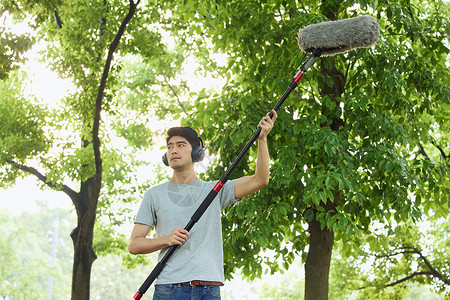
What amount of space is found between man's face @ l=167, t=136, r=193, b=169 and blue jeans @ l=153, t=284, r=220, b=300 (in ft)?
2.41

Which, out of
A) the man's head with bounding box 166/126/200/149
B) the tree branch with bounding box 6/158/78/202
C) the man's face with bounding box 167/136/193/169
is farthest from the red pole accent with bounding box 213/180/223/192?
the tree branch with bounding box 6/158/78/202

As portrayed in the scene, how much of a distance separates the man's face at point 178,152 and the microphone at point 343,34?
3.78ft

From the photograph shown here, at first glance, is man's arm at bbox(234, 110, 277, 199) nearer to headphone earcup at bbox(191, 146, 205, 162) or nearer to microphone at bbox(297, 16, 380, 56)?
headphone earcup at bbox(191, 146, 205, 162)

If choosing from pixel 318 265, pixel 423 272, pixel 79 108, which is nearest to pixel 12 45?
pixel 79 108

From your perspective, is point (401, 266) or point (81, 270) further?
point (401, 266)

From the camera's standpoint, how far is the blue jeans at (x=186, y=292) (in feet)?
10.4

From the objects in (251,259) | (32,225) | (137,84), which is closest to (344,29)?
(251,259)

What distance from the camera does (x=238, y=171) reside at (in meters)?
7.88

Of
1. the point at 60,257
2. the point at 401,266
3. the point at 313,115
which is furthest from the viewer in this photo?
the point at 60,257

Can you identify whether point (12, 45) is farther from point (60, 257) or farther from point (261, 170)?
point (60, 257)

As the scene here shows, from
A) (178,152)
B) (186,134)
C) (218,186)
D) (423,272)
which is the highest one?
(423,272)

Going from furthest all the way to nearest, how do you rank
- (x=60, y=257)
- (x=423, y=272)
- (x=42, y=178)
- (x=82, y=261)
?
(x=60, y=257) → (x=423, y=272) → (x=42, y=178) → (x=82, y=261)

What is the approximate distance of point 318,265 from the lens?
8203mm

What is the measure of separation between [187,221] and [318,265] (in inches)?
204
